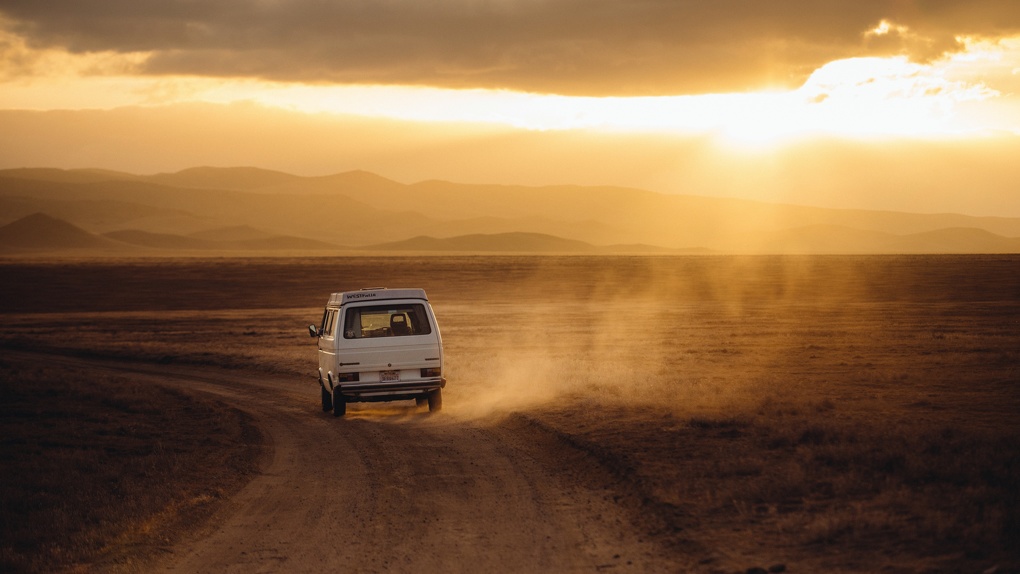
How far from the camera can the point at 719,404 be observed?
1705cm

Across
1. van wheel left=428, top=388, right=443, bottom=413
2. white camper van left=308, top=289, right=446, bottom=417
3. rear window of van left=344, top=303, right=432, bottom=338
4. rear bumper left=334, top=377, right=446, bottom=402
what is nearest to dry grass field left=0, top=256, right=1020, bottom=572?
van wheel left=428, top=388, right=443, bottom=413

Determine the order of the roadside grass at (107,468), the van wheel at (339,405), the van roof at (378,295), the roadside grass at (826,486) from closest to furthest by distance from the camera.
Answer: the roadside grass at (826,486) → the roadside grass at (107,468) → the van wheel at (339,405) → the van roof at (378,295)

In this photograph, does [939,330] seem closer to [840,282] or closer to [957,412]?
[957,412]

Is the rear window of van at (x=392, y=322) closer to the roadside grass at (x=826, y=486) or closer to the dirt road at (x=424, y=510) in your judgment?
the dirt road at (x=424, y=510)

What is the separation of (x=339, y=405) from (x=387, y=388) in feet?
4.17

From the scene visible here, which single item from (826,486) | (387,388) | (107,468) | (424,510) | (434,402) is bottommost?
(107,468)

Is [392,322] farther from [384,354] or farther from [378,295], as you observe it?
[384,354]

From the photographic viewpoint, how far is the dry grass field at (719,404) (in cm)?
899

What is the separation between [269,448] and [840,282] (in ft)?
223

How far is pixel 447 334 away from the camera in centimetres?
4172

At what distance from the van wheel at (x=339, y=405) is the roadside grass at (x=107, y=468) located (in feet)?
5.79

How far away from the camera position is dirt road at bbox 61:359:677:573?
28.0 ft

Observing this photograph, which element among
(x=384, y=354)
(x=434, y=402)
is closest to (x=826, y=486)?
(x=384, y=354)

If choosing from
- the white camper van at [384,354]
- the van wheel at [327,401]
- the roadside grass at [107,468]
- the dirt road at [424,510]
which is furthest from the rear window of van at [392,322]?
the roadside grass at [107,468]
